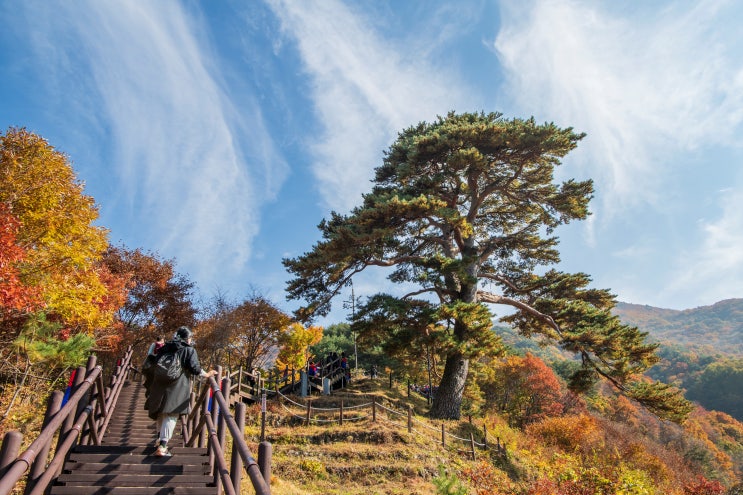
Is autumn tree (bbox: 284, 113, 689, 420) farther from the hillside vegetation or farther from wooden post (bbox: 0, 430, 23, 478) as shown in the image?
wooden post (bbox: 0, 430, 23, 478)

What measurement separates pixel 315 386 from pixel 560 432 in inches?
525

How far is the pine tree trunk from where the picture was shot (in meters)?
17.3

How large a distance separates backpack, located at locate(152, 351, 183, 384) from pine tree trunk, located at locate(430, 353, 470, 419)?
1360 cm

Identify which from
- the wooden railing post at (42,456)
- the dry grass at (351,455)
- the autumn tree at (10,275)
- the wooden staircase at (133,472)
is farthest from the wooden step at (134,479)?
the autumn tree at (10,275)

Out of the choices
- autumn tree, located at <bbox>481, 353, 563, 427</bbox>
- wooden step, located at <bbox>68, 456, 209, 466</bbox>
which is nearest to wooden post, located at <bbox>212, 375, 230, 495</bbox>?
wooden step, located at <bbox>68, 456, 209, 466</bbox>

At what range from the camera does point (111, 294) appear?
19.8m

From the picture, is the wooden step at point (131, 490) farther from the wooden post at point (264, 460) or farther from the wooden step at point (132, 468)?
the wooden post at point (264, 460)

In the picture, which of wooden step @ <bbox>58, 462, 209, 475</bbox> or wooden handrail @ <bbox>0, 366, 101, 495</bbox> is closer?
wooden handrail @ <bbox>0, 366, 101, 495</bbox>

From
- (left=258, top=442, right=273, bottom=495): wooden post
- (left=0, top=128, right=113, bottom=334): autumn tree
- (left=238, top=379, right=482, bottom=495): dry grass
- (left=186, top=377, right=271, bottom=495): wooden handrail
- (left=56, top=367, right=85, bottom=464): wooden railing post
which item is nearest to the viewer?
(left=186, top=377, right=271, bottom=495): wooden handrail

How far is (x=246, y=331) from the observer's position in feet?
76.9

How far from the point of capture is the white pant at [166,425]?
5211 mm

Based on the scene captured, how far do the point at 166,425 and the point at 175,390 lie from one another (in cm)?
44

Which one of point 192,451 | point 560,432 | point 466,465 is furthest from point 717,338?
point 192,451

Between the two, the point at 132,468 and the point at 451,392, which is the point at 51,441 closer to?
the point at 132,468
